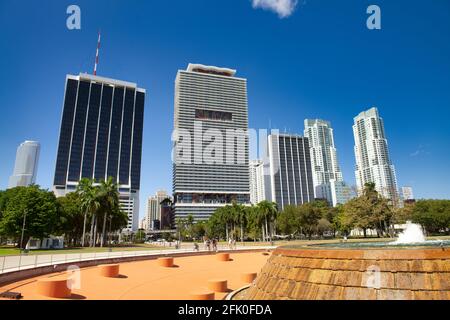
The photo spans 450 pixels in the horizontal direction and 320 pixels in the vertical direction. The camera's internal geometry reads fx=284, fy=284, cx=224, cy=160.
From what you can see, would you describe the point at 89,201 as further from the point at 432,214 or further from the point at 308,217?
the point at 432,214

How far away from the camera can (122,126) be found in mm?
191500

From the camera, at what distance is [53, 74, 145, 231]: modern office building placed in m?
170

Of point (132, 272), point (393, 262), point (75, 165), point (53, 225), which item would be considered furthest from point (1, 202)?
point (75, 165)

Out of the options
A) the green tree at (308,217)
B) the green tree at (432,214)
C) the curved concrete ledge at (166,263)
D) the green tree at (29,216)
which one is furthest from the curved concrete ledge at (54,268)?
the green tree at (432,214)

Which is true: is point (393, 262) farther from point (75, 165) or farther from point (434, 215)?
point (75, 165)

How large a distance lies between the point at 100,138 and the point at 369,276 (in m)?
194

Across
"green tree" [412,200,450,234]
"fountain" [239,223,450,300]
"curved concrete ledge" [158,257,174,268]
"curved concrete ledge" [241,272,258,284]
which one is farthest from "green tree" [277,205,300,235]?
"fountain" [239,223,450,300]

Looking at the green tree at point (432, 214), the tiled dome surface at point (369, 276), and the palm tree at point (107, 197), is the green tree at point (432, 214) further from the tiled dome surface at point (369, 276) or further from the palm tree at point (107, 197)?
the tiled dome surface at point (369, 276)

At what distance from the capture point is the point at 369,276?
7969 millimetres

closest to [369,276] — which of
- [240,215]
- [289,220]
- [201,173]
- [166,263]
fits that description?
[166,263]

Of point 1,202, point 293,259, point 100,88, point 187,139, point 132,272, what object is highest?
point 100,88

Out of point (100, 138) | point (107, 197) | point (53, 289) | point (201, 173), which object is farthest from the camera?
point (201, 173)

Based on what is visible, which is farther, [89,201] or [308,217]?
[308,217]
